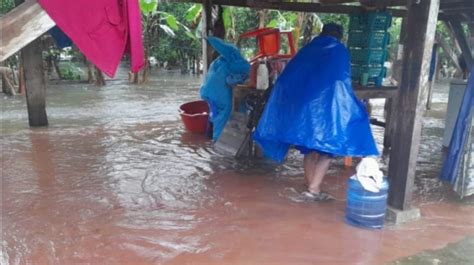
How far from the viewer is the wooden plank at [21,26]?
217 centimetres

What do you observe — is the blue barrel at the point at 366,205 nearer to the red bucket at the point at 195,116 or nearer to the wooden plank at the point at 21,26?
the wooden plank at the point at 21,26

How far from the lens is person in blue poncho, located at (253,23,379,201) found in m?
4.10

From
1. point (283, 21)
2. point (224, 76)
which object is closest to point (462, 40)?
Answer: point (224, 76)

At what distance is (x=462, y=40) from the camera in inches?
349

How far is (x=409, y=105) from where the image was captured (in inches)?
152

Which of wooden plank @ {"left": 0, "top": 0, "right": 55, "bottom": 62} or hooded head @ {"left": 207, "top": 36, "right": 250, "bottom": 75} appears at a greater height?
wooden plank @ {"left": 0, "top": 0, "right": 55, "bottom": 62}

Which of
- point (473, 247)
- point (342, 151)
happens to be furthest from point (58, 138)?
point (473, 247)

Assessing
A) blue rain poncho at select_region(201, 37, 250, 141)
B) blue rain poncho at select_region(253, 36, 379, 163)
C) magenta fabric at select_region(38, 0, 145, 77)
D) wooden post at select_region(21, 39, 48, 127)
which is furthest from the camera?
wooden post at select_region(21, 39, 48, 127)

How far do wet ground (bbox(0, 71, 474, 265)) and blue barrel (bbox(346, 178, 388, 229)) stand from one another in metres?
0.10

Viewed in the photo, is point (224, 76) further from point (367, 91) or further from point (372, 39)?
point (372, 39)

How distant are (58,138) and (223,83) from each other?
124 inches

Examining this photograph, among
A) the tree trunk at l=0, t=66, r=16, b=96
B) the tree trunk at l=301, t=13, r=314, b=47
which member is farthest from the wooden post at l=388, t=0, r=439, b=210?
the tree trunk at l=0, t=66, r=16, b=96

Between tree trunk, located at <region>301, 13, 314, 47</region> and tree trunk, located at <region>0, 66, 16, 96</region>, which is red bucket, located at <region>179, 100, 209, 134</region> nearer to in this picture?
tree trunk, located at <region>0, 66, 16, 96</region>

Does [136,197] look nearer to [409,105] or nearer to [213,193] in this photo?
[213,193]
